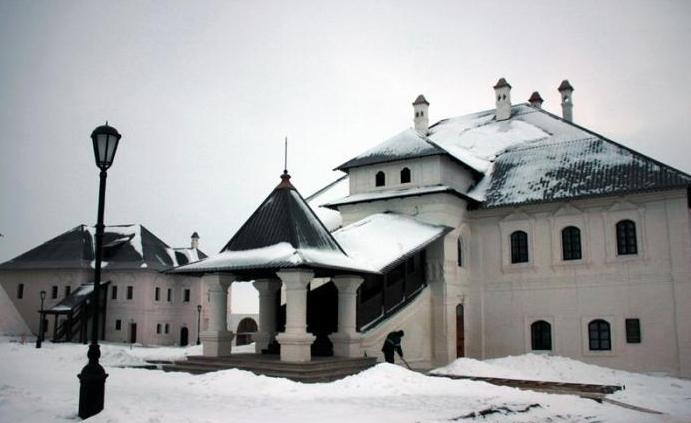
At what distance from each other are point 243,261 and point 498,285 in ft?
39.3

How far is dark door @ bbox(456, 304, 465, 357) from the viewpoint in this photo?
2464 cm

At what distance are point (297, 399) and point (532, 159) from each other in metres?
18.0

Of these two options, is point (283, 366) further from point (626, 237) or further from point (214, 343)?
point (626, 237)

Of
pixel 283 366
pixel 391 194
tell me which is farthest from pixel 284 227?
pixel 391 194

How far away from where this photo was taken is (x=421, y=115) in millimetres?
32688

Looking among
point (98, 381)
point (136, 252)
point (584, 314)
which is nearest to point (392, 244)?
point (584, 314)

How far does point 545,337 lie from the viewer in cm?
2462

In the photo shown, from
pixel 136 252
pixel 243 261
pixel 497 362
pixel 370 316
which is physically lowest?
pixel 497 362

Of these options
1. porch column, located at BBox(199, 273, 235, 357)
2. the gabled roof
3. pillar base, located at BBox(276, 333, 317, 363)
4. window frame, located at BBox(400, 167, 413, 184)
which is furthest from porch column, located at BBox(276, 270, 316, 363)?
the gabled roof

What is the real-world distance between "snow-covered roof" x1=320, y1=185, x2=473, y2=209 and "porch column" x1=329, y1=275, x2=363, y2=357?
688cm

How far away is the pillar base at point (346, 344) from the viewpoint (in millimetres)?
18594

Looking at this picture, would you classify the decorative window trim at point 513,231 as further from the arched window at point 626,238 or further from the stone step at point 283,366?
the stone step at point 283,366

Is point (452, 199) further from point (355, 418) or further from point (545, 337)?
point (355, 418)

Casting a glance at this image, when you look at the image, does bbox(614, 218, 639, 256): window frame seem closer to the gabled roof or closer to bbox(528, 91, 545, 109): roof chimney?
bbox(528, 91, 545, 109): roof chimney
